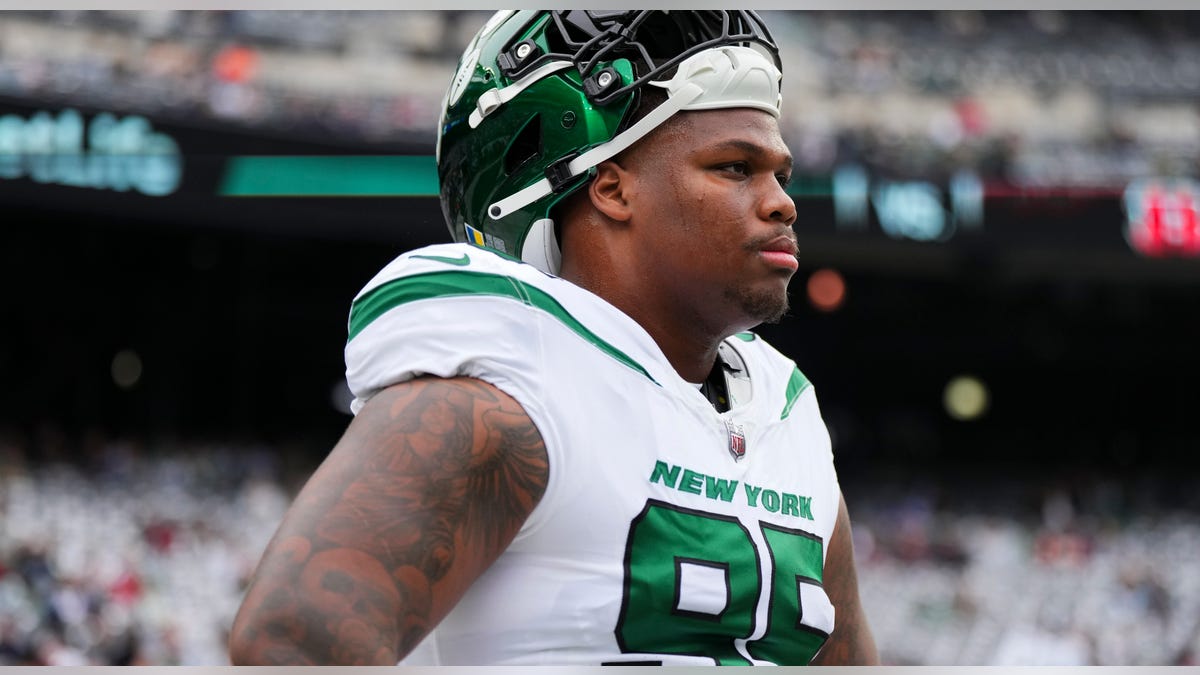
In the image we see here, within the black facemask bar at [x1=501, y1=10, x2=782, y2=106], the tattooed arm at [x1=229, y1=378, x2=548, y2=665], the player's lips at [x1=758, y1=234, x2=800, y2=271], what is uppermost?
the black facemask bar at [x1=501, y1=10, x2=782, y2=106]

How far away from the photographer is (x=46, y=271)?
13414 millimetres

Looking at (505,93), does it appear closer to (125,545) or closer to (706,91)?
(706,91)

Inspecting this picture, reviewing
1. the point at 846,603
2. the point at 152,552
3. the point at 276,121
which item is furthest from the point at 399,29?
the point at 846,603

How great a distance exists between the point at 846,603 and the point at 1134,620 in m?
10.4

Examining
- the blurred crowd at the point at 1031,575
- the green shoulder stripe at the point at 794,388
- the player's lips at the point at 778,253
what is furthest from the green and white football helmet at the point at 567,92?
the blurred crowd at the point at 1031,575

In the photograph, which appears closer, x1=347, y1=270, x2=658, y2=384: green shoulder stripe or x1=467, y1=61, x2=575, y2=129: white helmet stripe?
x1=347, y1=270, x2=658, y2=384: green shoulder stripe

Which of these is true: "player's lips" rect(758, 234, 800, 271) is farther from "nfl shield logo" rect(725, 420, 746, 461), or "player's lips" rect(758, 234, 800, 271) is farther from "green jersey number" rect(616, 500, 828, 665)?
"green jersey number" rect(616, 500, 828, 665)

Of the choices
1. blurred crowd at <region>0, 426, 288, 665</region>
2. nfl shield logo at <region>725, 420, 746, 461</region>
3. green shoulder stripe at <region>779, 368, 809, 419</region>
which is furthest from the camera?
blurred crowd at <region>0, 426, 288, 665</region>

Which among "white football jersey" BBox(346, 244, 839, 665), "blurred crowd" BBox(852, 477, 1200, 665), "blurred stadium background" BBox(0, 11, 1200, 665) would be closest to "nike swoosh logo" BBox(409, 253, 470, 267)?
"white football jersey" BBox(346, 244, 839, 665)

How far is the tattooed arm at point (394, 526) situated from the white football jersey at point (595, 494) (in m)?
0.05

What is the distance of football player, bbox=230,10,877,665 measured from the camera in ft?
5.05

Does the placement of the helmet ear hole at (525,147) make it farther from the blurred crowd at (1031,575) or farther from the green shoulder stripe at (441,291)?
the blurred crowd at (1031,575)

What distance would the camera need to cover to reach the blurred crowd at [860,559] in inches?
372

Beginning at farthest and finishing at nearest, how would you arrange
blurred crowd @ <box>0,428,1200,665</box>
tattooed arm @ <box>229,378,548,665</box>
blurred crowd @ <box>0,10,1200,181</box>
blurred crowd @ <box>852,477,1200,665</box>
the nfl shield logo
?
1. blurred crowd @ <box>852,477,1200,665</box>
2. blurred crowd @ <box>0,10,1200,181</box>
3. blurred crowd @ <box>0,428,1200,665</box>
4. the nfl shield logo
5. tattooed arm @ <box>229,378,548,665</box>
